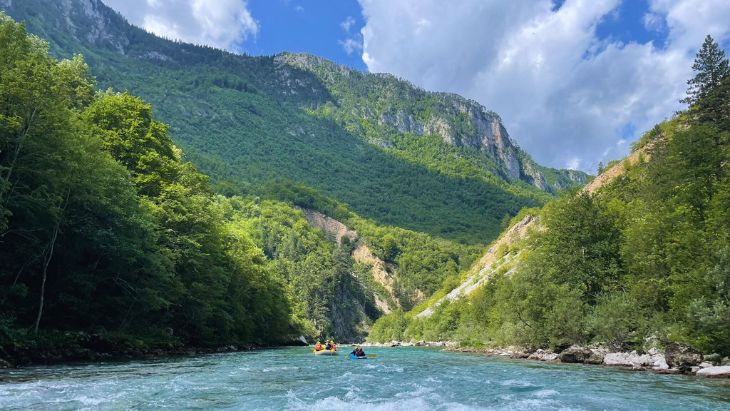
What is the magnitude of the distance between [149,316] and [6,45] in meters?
22.7

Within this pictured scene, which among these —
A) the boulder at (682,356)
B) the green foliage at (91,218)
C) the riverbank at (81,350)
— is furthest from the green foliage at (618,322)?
the riverbank at (81,350)

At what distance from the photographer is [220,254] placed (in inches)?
2023

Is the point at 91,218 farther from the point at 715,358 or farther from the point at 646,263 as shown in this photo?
the point at 646,263

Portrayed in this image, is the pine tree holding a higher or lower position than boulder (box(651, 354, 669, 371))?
higher

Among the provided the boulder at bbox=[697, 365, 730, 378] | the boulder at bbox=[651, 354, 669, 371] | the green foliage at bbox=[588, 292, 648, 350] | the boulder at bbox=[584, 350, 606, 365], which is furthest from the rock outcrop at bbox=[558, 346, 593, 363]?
the boulder at bbox=[697, 365, 730, 378]

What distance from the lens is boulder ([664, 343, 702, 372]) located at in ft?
85.7

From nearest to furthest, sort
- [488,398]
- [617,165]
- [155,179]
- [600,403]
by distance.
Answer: [600,403] → [488,398] → [155,179] → [617,165]

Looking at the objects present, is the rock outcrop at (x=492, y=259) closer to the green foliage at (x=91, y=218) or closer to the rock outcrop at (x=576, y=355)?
the rock outcrop at (x=576, y=355)

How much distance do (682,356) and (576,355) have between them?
10526 millimetres

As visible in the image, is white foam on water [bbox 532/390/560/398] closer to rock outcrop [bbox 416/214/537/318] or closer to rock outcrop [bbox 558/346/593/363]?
rock outcrop [bbox 558/346/593/363]

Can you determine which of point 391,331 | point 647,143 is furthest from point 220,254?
point 391,331

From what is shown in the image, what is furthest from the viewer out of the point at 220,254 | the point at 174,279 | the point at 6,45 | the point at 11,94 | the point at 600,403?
the point at 220,254

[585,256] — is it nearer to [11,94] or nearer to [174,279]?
[174,279]

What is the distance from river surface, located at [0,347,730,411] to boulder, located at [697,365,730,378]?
43.6 inches
